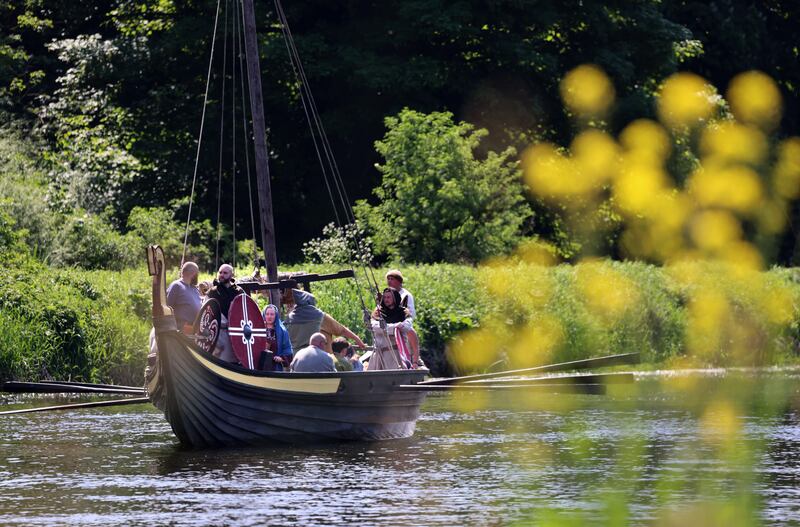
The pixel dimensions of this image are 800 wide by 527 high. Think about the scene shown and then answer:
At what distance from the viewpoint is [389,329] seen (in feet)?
64.6

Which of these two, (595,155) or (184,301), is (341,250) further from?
(184,301)

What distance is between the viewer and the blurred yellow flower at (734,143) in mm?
43144

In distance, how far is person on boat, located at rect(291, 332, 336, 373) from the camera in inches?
713

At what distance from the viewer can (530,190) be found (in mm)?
40938

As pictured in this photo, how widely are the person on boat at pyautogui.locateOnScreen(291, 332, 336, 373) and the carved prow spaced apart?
187 centimetres

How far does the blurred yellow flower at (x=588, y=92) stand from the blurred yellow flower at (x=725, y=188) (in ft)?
9.45

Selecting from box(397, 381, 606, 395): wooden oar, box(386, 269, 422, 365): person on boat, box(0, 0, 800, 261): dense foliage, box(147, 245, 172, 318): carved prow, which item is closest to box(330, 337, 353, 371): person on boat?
box(386, 269, 422, 365): person on boat

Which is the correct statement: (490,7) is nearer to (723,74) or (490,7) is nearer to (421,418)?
(723,74)

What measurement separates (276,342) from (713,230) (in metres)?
27.1

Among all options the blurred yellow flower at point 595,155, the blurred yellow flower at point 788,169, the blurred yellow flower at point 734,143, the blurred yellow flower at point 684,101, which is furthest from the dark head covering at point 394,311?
the blurred yellow flower at point 788,169

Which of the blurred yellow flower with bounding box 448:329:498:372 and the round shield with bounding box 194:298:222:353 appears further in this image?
the blurred yellow flower with bounding box 448:329:498:372

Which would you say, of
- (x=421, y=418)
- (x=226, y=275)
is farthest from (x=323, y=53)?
(x=226, y=275)

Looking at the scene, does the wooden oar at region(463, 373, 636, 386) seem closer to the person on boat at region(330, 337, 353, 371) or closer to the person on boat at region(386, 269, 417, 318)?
the person on boat at region(386, 269, 417, 318)

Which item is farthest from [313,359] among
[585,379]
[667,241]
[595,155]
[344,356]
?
[667,241]
